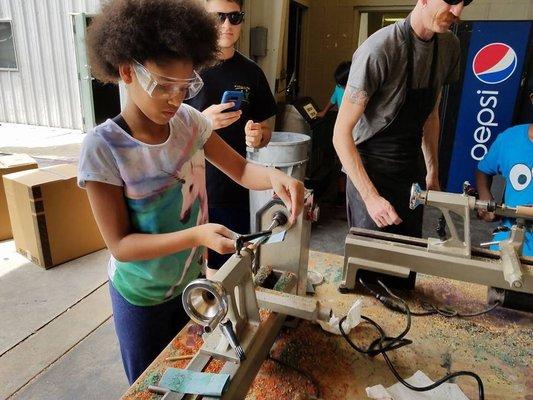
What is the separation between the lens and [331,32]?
5.45 m

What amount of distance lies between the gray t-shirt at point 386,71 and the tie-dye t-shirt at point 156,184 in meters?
0.66

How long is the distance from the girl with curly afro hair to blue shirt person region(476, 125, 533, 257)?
1278mm

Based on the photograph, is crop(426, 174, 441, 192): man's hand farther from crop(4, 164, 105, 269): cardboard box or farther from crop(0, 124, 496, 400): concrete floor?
crop(4, 164, 105, 269): cardboard box

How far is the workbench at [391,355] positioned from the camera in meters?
0.89

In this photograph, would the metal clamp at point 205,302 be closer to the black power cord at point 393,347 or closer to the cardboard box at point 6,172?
the black power cord at point 393,347

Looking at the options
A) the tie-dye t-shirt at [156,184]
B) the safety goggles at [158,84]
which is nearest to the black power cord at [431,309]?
the tie-dye t-shirt at [156,184]

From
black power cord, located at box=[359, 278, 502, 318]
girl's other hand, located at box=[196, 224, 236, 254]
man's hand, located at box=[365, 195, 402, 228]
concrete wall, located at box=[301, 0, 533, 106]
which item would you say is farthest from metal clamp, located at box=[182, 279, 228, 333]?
concrete wall, located at box=[301, 0, 533, 106]

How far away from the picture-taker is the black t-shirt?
1.72 m

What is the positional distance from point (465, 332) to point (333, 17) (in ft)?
16.8

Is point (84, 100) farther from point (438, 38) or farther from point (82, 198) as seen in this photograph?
point (438, 38)

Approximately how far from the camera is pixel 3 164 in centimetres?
321

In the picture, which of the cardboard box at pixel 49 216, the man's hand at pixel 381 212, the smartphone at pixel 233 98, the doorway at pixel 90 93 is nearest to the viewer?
the man's hand at pixel 381 212

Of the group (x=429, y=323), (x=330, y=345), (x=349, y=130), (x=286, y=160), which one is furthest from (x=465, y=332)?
(x=286, y=160)

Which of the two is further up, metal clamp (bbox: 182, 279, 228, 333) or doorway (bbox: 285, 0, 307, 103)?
doorway (bbox: 285, 0, 307, 103)
